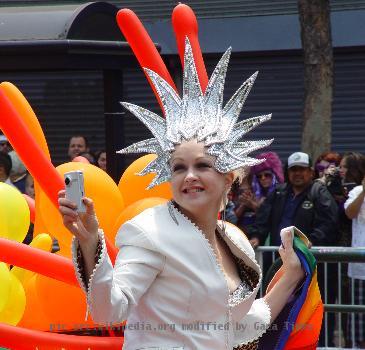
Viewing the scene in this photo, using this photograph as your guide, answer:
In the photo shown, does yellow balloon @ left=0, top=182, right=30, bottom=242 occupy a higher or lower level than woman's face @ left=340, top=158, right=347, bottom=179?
lower

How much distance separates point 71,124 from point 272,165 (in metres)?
7.27

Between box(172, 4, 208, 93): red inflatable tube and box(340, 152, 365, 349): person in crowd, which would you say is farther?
box(340, 152, 365, 349): person in crowd

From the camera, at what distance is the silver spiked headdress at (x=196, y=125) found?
11.9 feet

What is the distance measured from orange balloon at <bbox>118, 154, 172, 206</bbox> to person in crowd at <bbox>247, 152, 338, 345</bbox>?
2830 mm

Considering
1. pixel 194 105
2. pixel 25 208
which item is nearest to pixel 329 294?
pixel 25 208

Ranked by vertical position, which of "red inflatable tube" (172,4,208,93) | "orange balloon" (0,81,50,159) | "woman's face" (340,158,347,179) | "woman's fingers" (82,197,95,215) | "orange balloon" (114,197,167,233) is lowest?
"woman's fingers" (82,197,95,215)

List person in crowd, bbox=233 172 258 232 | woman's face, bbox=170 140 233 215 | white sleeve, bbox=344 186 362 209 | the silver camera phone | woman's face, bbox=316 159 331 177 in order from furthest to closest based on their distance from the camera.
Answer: woman's face, bbox=316 159 331 177
person in crowd, bbox=233 172 258 232
white sleeve, bbox=344 186 362 209
woman's face, bbox=170 140 233 215
the silver camera phone

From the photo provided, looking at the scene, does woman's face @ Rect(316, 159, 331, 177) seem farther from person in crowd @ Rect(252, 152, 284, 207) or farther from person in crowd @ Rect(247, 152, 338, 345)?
person in crowd @ Rect(247, 152, 338, 345)

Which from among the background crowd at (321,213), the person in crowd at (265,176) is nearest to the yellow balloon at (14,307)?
the background crowd at (321,213)

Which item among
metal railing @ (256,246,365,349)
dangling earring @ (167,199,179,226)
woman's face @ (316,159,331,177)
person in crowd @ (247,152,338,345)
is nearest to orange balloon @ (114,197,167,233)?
dangling earring @ (167,199,179,226)

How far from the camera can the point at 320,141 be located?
11.3m

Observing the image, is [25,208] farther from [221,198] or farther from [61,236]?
[221,198]

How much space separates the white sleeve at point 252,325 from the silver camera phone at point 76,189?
0.98m

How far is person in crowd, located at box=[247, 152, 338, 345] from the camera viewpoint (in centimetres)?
756
